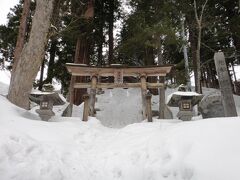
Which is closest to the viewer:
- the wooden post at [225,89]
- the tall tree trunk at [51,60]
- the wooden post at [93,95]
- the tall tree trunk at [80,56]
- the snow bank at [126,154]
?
the snow bank at [126,154]

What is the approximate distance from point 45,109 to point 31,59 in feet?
5.49

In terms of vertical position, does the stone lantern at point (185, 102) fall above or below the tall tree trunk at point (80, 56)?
below

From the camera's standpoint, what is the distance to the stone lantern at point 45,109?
865 cm

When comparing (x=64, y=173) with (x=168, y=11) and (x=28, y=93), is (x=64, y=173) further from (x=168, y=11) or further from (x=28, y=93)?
(x=168, y=11)

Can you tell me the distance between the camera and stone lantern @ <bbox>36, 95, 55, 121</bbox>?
28.4 feet

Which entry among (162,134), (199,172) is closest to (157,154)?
(162,134)

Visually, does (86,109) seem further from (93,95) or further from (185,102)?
(185,102)

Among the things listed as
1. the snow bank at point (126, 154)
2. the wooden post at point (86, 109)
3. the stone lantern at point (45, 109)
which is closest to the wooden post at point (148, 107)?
the wooden post at point (86, 109)

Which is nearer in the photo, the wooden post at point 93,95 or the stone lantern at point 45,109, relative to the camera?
the stone lantern at point 45,109

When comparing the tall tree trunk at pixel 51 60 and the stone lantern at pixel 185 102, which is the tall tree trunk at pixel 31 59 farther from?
the tall tree trunk at pixel 51 60

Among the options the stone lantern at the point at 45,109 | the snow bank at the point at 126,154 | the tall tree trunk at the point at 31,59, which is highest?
the tall tree trunk at the point at 31,59

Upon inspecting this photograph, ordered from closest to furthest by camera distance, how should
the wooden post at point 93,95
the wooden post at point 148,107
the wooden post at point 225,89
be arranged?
the wooden post at point 225,89
the wooden post at point 148,107
the wooden post at point 93,95

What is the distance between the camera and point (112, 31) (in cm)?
2091

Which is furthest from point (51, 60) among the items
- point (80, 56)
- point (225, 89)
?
point (225, 89)
